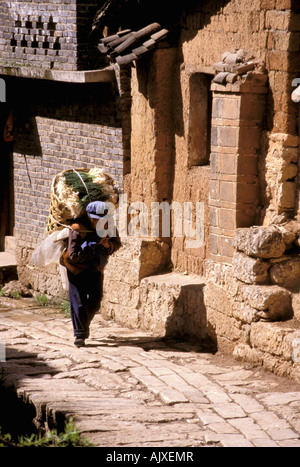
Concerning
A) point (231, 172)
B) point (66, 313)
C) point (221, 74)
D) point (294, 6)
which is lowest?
point (66, 313)

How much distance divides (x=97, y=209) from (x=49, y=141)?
318 centimetres

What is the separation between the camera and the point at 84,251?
8.30m

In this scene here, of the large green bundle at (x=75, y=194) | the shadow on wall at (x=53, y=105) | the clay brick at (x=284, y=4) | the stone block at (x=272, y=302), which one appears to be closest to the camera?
the clay brick at (x=284, y=4)

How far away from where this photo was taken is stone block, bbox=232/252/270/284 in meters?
7.52

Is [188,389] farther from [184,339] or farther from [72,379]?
[184,339]

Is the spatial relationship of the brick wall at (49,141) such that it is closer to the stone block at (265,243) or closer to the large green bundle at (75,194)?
the large green bundle at (75,194)

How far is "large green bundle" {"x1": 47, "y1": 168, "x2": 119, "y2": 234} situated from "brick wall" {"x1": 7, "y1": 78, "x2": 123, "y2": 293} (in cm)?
98

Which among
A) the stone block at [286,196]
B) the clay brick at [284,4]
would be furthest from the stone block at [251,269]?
the clay brick at [284,4]

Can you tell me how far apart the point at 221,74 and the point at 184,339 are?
2.84 metres

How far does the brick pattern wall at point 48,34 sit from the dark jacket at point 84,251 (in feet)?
8.93

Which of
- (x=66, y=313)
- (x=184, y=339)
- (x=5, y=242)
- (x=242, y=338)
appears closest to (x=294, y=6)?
(x=242, y=338)

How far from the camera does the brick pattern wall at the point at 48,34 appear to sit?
33.3 ft

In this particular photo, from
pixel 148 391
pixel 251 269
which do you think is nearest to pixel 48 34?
pixel 251 269

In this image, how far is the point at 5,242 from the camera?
13141 mm
